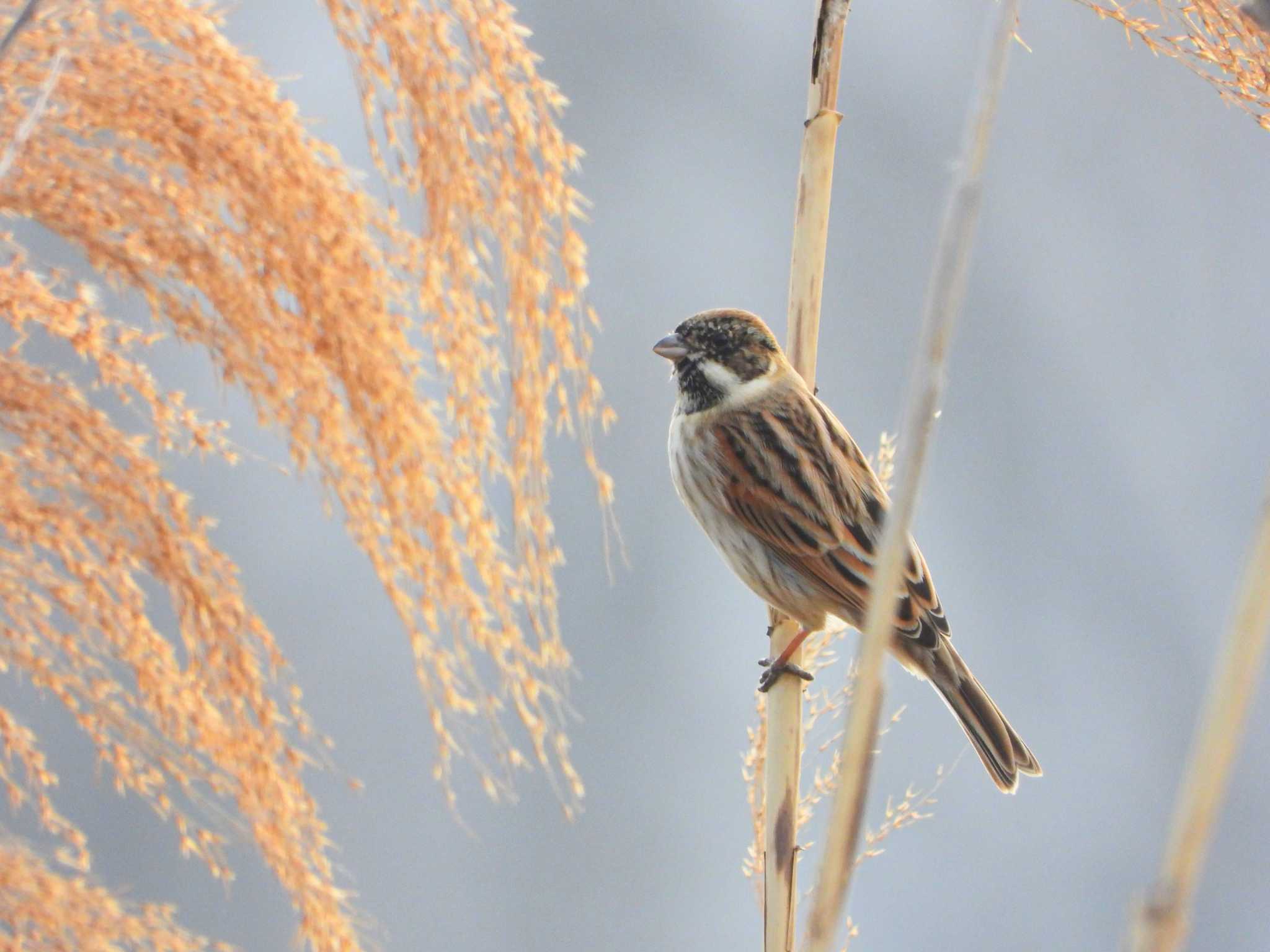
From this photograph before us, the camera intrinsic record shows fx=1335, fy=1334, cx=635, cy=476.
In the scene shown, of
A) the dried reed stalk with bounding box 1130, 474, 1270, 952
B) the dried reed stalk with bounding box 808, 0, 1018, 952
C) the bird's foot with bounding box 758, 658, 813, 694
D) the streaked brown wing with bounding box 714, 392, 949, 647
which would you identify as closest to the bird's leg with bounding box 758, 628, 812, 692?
the bird's foot with bounding box 758, 658, 813, 694

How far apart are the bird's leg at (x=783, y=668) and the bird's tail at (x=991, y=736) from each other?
216 mm

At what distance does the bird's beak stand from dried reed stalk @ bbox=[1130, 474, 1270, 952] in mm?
1541

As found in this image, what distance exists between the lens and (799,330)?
1.56 meters

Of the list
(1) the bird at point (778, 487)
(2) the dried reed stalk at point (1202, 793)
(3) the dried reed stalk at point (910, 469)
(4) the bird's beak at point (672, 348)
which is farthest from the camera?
(4) the bird's beak at point (672, 348)

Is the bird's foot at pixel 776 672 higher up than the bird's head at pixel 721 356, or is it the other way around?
the bird's head at pixel 721 356

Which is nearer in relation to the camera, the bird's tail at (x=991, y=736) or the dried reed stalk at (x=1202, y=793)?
the dried reed stalk at (x=1202, y=793)

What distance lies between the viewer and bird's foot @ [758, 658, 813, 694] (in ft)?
4.95

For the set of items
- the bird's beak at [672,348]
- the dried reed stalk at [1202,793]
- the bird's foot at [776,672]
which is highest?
the bird's beak at [672,348]

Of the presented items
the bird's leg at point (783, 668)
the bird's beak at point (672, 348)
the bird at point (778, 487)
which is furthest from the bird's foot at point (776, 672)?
the bird's beak at point (672, 348)

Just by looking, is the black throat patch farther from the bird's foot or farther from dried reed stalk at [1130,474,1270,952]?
dried reed stalk at [1130,474,1270,952]

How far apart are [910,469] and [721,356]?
4.90 feet

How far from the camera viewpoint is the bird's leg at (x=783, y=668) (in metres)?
1.53

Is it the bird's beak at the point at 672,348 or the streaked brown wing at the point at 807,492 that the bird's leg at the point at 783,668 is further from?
the bird's beak at the point at 672,348

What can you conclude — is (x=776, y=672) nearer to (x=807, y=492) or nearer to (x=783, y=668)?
(x=783, y=668)
